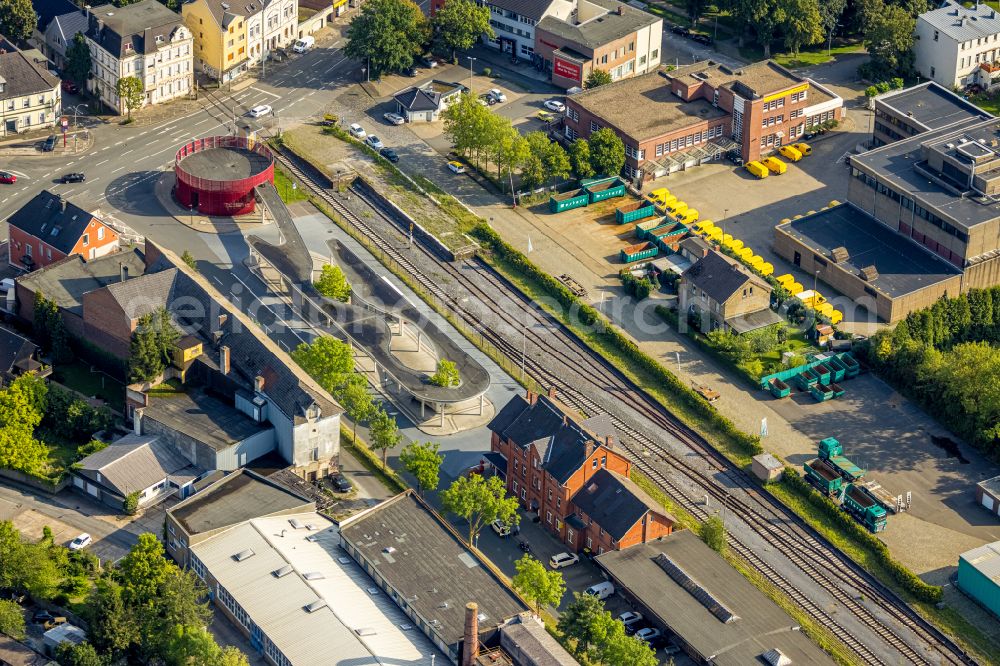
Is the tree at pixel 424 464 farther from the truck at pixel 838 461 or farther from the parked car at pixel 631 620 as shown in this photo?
the truck at pixel 838 461

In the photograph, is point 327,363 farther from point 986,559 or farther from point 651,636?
point 986,559

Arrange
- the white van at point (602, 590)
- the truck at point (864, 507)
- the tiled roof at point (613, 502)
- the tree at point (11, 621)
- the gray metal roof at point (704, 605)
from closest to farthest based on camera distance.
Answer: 1. the tree at point (11, 621)
2. the gray metal roof at point (704, 605)
3. the white van at point (602, 590)
4. the tiled roof at point (613, 502)
5. the truck at point (864, 507)

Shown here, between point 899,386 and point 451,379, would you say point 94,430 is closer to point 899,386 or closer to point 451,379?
point 451,379

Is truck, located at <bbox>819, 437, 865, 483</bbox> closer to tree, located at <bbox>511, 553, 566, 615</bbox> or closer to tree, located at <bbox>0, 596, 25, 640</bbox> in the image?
tree, located at <bbox>511, 553, 566, 615</bbox>

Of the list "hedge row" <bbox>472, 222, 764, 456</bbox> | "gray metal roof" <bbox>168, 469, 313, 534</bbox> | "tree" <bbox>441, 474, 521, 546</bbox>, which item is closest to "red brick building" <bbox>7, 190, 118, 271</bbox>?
"gray metal roof" <bbox>168, 469, 313, 534</bbox>

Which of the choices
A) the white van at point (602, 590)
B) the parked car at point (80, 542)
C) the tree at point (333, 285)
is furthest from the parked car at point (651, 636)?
the tree at point (333, 285)

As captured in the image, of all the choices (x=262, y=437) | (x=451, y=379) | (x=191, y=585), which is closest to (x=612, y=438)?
(x=451, y=379)
